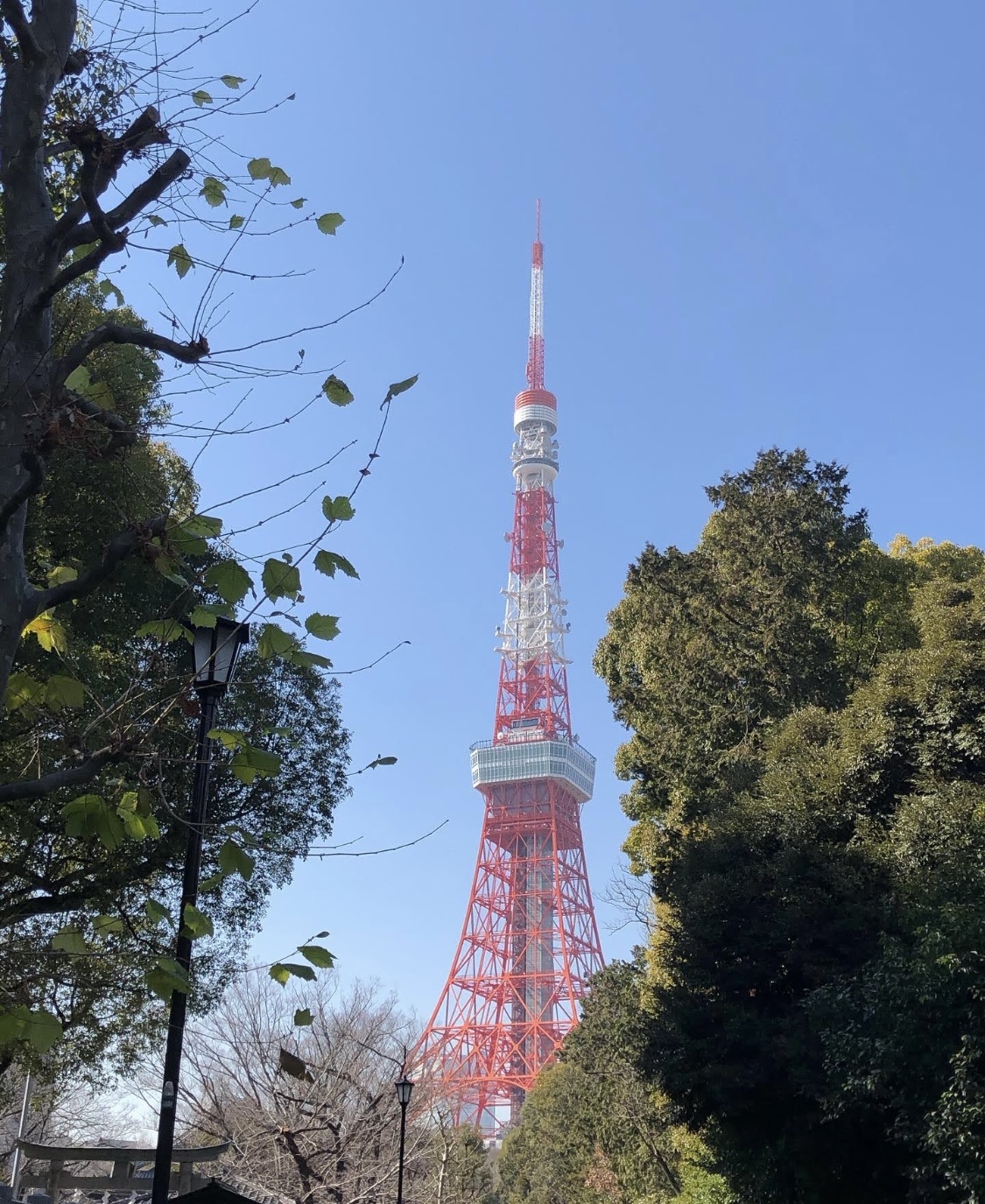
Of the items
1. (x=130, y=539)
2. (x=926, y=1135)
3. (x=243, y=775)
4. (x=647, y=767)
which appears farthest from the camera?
(x=647, y=767)

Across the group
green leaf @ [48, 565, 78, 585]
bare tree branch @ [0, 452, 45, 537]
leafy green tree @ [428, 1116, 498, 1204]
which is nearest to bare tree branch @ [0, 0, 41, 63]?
bare tree branch @ [0, 452, 45, 537]

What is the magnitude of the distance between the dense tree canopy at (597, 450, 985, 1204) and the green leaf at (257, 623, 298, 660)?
7.22 meters

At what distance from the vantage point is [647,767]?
15.4m

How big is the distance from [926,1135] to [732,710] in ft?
22.0

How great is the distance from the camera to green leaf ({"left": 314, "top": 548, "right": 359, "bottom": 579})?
3016 millimetres

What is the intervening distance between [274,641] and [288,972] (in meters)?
0.86

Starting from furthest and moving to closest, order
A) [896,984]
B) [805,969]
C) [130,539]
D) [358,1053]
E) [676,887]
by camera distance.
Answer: [358,1053] < [676,887] < [805,969] < [896,984] < [130,539]

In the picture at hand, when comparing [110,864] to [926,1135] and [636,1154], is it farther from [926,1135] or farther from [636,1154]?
[636,1154]

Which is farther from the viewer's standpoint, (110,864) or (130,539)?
(110,864)

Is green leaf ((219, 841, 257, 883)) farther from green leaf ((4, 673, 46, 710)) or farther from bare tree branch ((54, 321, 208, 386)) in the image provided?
bare tree branch ((54, 321, 208, 386))

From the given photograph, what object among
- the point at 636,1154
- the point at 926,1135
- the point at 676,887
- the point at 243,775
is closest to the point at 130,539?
the point at 243,775

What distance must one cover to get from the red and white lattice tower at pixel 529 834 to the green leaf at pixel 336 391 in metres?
42.0

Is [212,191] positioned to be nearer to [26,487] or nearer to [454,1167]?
[26,487]

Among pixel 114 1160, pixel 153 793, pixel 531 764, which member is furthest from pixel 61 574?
pixel 531 764
